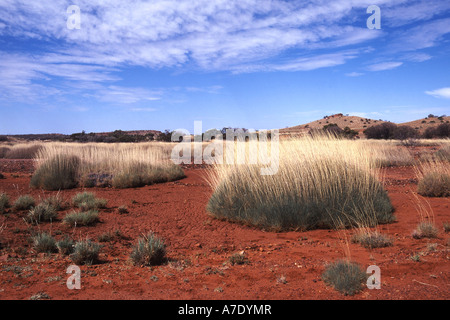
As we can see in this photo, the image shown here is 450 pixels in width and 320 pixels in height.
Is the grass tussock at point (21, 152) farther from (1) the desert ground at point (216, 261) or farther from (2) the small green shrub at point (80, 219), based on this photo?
(2) the small green shrub at point (80, 219)

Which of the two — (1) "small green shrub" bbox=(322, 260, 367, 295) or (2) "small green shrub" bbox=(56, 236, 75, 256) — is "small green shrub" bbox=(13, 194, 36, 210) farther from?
(1) "small green shrub" bbox=(322, 260, 367, 295)

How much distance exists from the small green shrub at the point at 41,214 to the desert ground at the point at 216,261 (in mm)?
229

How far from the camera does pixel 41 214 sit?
8.05 metres

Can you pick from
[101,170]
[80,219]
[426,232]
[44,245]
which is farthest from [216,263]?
[101,170]

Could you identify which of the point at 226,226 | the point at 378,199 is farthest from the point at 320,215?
the point at 226,226

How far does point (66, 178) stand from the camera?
13.4 metres

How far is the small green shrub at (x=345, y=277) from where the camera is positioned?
402cm

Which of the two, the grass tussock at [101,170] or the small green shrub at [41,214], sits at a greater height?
the grass tussock at [101,170]

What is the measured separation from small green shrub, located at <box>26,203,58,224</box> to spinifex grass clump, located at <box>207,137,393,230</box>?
12.7 ft

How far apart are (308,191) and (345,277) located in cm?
360

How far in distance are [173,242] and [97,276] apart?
2.14 metres

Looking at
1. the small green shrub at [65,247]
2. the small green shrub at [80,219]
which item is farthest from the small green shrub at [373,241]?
the small green shrub at [80,219]

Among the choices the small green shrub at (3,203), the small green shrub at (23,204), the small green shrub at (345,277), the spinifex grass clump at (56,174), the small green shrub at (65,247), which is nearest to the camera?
the small green shrub at (345,277)
